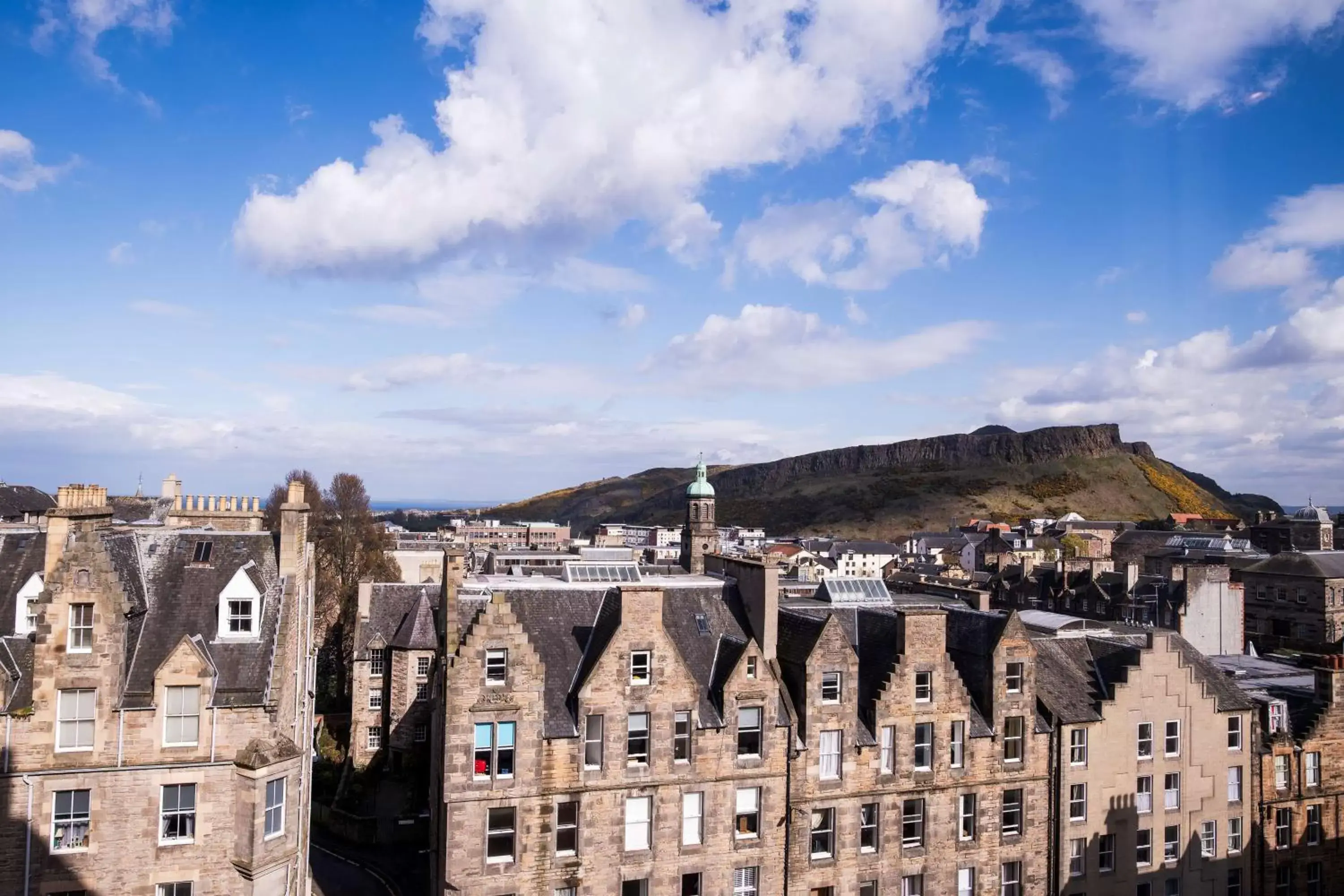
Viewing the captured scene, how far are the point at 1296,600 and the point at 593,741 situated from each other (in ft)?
279

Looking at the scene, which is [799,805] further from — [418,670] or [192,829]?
[418,670]

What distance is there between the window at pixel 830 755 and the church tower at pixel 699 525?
50.7 m

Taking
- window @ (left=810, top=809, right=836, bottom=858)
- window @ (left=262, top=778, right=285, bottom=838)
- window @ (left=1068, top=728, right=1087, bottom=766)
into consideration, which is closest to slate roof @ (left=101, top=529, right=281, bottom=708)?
window @ (left=262, top=778, right=285, bottom=838)

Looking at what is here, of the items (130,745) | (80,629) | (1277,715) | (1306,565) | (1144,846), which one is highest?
(80,629)

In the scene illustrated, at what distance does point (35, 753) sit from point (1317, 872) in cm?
4934

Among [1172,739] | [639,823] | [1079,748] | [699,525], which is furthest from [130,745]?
[699,525]

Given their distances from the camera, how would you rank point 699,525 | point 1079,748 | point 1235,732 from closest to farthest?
point 1079,748 → point 1235,732 → point 699,525

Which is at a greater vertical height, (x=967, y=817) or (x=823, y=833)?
(x=967, y=817)

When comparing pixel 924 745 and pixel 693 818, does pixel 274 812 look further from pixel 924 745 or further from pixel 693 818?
pixel 924 745

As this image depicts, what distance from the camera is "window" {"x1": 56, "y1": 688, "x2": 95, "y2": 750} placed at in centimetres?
2608

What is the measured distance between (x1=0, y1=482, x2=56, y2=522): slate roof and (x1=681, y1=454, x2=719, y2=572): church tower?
173ft

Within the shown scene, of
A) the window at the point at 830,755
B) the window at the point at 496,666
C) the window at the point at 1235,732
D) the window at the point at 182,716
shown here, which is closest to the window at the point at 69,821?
Result: the window at the point at 182,716

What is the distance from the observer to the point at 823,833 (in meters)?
32.1

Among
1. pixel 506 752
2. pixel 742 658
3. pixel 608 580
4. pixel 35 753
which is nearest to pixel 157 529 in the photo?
pixel 35 753
